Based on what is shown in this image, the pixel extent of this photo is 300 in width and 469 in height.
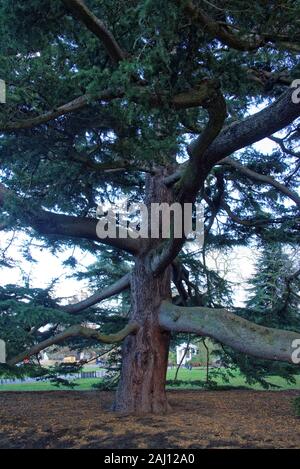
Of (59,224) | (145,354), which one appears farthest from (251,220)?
(59,224)

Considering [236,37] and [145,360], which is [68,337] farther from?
[236,37]

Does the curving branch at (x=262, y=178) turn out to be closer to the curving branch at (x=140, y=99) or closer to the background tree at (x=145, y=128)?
the background tree at (x=145, y=128)

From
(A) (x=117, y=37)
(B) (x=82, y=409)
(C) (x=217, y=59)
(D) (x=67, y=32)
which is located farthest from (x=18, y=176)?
(B) (x=82, y=409)

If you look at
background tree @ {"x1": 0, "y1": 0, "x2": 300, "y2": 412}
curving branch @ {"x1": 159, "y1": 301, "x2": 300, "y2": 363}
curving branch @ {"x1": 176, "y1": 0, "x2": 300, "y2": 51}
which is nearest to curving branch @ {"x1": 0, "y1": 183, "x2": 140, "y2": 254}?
background tree @ {"x1": 0, "y1": 0, "x2": 300, "y2": 412}

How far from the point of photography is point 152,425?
625 centimetres

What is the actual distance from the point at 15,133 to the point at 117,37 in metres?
1.77

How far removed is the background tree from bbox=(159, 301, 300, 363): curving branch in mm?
19

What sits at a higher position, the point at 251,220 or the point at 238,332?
the point at 251,220

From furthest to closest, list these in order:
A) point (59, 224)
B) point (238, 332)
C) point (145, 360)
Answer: point (145, 360) → point (59, 224) → point (238, 332)

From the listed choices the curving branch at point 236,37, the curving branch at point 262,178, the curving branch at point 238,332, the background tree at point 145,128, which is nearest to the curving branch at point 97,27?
the background tree at point 145,128

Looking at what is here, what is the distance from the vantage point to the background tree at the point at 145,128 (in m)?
4.03

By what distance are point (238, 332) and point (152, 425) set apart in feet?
5.64
